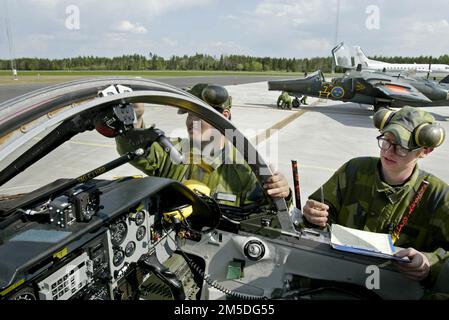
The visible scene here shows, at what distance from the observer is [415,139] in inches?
66.7

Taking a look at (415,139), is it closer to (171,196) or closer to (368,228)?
(368,228)

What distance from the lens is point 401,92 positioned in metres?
11.1

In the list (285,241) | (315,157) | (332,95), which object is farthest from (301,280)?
(332,95)

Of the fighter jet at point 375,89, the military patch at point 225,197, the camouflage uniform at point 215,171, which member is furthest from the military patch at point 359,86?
the military patch at point 225,197

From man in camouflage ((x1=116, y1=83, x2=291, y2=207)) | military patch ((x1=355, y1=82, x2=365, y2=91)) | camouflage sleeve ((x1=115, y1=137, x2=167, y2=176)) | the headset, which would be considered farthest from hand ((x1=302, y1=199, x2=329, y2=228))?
military patch ((x1=355, y1=82, x2=365, y2=91))

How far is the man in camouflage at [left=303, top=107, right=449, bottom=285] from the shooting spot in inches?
68.1

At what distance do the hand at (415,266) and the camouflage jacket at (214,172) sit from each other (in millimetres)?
967

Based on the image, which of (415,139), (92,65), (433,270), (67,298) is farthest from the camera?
(92,65)

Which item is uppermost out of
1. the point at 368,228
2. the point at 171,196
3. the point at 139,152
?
the point at 139,152

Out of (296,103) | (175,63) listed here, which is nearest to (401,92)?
(296,103)

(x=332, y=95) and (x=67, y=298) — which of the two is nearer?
(x=67, y=298)

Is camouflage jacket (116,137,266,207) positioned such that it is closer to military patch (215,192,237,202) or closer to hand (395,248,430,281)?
military patch (215,192,237,202)

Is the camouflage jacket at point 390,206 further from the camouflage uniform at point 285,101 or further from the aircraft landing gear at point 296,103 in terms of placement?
the aircraft landing gear at point 296,103

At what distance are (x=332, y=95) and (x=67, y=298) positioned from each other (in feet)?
41.0
